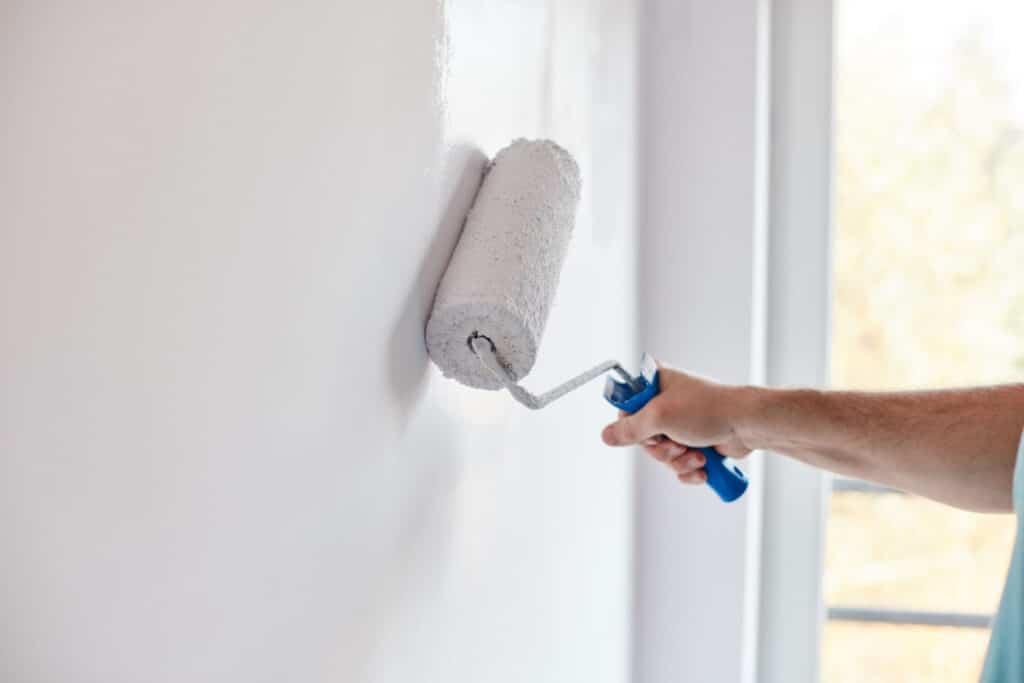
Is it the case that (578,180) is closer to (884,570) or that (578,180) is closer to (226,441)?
(226,441)

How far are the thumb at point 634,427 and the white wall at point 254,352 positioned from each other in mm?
65

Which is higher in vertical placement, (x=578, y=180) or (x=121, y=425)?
(x=578, y=180)

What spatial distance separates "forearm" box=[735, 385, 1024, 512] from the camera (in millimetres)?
984

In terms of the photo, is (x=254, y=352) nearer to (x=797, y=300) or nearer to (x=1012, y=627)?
(x=1012, y=627)

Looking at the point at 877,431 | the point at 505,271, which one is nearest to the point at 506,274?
the point at 505,271

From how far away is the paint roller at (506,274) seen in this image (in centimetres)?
70

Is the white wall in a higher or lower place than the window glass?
lower

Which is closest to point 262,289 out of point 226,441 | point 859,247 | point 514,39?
point 226,441

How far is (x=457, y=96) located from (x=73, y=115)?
1.26ft

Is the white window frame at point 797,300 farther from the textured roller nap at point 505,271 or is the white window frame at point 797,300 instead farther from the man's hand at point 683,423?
the textured roller nap at point 505,271

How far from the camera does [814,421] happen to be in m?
1.02

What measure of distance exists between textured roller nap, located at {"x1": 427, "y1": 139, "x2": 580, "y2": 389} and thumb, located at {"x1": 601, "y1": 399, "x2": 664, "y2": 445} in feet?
0.64

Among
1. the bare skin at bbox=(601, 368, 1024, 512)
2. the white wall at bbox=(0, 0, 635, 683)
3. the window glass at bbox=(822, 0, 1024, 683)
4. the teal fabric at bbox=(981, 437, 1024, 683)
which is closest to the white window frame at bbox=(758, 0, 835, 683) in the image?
the window glass at bbox=(822, 0, 1024, 683)

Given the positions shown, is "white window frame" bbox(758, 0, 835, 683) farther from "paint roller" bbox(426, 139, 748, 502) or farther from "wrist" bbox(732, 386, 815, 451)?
"paint roller" bbox(426, 139, 748, 502)
